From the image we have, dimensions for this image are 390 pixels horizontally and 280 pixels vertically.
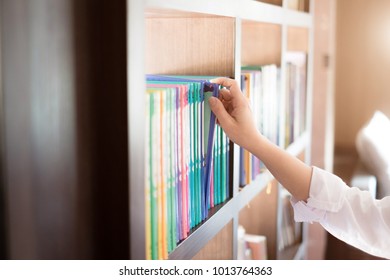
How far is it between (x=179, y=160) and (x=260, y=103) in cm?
64

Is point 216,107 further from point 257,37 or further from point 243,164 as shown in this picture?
point 257,37

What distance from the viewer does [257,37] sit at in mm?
2004

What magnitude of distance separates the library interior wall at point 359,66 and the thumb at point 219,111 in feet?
8.63

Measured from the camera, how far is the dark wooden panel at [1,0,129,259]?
794mm

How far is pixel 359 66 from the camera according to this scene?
375cm

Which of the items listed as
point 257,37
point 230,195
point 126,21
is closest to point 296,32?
point 257,37

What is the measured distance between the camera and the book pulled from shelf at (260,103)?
160cm

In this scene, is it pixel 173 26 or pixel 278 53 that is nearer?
pixel 173 26

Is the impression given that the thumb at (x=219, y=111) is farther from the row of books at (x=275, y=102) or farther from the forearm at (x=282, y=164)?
the row of books at (x=275, y=102)

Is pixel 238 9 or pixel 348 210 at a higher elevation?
pixel 238 9

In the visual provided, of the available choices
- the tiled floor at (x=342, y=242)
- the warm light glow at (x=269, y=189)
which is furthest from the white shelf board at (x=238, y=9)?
the tiled floor at (x=342, y=242)

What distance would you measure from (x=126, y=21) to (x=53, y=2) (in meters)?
0.10

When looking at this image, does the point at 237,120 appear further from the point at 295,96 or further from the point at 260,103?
the point at 295,96

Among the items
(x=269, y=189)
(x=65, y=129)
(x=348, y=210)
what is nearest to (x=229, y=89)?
(x=348, y=210)
